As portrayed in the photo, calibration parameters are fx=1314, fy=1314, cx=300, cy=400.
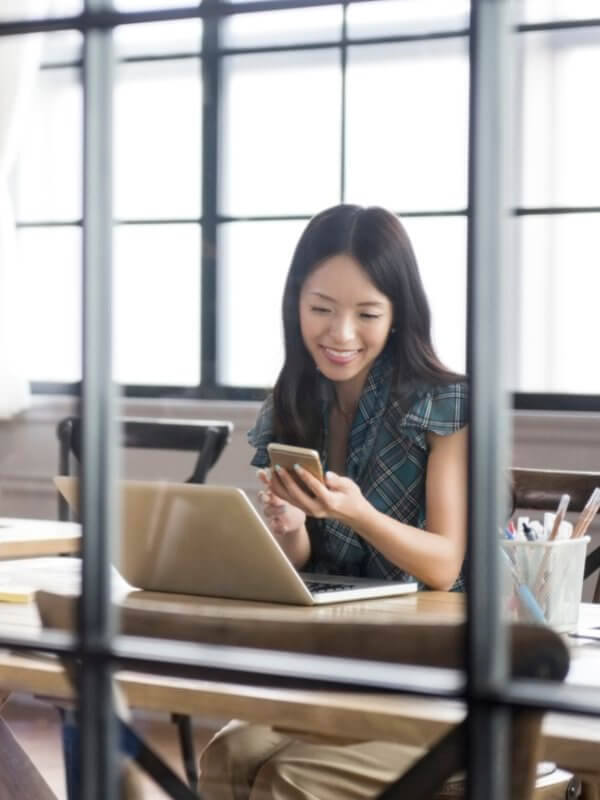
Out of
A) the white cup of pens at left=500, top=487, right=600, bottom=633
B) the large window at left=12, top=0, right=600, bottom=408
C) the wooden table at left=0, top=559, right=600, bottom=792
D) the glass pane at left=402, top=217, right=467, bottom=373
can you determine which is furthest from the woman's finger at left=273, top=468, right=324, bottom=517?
the large window at left=12, top=0, right=600, bottom=408

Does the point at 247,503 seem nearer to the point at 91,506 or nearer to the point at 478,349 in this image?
the point at 91,506

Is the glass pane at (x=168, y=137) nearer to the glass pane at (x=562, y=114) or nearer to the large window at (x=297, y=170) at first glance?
the large window at (x=297, y=170)

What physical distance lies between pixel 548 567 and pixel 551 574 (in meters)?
0.01

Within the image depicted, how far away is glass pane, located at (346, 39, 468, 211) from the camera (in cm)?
356

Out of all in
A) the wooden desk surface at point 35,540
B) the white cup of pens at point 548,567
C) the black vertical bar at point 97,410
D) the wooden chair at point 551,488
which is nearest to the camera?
the black vertical bar at point 97,410

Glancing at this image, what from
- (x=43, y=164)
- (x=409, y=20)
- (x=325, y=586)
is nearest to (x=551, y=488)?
(x=325, y=586)

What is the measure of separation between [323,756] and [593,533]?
2.23m

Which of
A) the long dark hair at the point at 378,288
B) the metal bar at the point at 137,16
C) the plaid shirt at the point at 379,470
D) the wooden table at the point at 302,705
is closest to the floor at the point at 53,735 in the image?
the wooden table at the point at 302,705

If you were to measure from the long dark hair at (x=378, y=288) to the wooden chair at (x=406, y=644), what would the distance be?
1.21 meters

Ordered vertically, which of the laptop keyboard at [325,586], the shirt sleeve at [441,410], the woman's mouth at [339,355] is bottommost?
the laptop keyboard at [325,586]

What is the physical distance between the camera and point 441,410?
189 cm

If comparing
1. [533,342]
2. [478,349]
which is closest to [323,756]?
[478,349]

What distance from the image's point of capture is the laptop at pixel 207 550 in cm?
147

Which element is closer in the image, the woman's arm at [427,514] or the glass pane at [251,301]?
the woman's arm at [427,514]
